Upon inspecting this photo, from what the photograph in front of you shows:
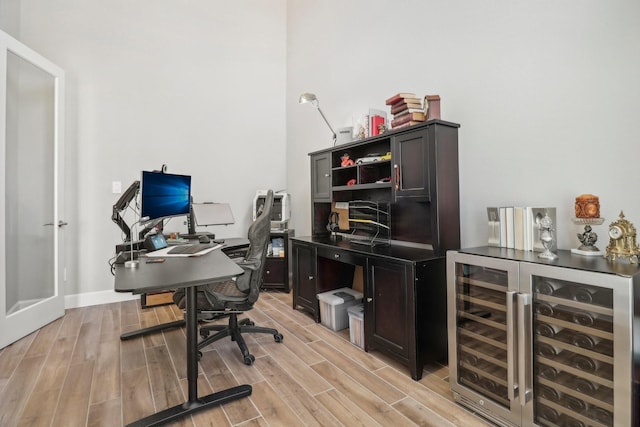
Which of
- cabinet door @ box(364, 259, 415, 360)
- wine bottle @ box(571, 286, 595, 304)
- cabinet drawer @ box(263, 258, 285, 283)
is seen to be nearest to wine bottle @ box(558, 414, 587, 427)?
wine bottle @ box(571, 286, 595, 304)

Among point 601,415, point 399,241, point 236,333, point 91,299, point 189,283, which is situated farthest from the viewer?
point 91,299

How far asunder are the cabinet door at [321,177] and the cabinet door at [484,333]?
1.52 m

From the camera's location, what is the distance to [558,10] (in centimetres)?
172

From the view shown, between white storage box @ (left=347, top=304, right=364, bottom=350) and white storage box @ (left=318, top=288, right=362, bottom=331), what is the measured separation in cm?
18

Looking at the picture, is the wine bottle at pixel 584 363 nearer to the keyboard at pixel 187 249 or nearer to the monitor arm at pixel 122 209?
the keyboard at pixel 187 249

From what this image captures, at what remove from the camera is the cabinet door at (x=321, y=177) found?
3.02m

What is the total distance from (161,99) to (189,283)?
10.4 ft

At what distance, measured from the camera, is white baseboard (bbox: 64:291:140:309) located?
332cm

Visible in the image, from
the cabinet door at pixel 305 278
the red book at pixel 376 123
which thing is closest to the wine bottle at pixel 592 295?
the red book at pixel 376 123

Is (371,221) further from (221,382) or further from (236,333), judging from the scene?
(221,382)

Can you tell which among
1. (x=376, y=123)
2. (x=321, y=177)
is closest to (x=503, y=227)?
(x=376, y=123)

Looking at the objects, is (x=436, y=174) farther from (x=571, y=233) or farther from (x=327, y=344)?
(x=327, y=344)

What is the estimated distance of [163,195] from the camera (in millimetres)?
2283

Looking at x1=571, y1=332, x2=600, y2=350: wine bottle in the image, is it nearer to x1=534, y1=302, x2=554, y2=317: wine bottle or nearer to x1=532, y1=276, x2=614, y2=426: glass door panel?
x1=532, y1=276, x2=614, y2=426: glass door panel
